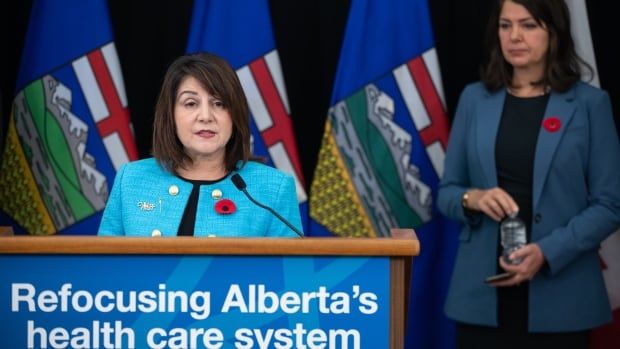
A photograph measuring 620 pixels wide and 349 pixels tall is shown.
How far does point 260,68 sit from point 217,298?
83.9 inches

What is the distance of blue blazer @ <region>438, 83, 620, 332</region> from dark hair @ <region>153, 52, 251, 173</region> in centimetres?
123

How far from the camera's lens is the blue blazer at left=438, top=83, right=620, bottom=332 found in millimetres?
3531

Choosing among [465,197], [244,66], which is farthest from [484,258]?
[244,66]

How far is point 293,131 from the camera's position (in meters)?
4.10

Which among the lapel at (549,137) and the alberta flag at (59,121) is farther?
the alberta flag at (59,121)

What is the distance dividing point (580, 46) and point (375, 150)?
0.83 m

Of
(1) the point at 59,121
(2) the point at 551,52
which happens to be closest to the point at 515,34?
(2) the point at 551,52

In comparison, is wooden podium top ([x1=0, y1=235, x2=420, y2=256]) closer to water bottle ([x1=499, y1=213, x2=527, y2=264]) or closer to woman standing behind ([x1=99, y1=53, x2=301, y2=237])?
woman standing behind ([x1=99, y1=53, x2=301, y2=237])

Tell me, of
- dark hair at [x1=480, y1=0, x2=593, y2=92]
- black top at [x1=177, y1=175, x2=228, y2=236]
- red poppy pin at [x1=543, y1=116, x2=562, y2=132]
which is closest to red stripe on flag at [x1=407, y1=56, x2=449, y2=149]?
dark hair at [x1=480, y1=0, x2=593, y2=92]

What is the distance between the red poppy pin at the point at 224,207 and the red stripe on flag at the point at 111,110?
5.52 ft

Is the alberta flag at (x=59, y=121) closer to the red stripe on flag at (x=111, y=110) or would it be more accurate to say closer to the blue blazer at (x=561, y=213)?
the red stripe on flag at (x=111, y=110)

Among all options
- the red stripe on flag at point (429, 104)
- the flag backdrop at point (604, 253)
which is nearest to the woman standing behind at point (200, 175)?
the red stripe on flag at point (429, 104)

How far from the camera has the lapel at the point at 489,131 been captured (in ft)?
11.8

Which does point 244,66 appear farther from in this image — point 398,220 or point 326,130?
point 398,220
